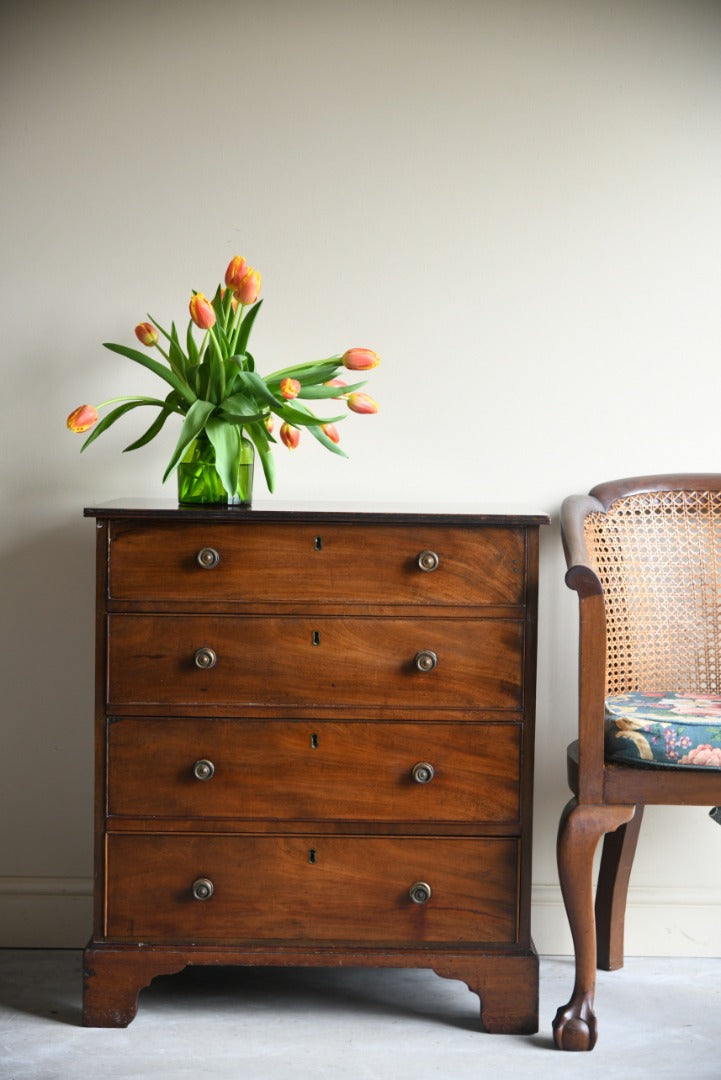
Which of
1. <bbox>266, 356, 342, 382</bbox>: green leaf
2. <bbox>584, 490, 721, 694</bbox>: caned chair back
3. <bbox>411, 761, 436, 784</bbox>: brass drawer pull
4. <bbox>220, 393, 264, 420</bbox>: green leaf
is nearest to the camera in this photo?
<bbox>411, 761, 436, 784</bbox>: brass drawer pull

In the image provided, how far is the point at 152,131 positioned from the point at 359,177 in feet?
1.68

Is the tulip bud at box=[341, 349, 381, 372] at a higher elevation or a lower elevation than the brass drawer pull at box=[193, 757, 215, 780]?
higher

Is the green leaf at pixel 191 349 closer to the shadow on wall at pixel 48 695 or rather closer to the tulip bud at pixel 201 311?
the tulip bud at pixel 201 311

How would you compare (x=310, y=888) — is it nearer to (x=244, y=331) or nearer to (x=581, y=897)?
(x=581, y=897)

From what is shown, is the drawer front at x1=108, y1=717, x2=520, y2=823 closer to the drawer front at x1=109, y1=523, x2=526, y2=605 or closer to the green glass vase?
the drawer front at x1=109, y1=523, x2=526, y2=605

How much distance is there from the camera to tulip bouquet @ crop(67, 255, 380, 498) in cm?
228

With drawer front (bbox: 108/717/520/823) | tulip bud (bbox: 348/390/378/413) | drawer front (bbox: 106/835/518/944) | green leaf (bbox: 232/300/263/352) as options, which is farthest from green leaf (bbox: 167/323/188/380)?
drawer front (bbox: 106/835/518/944)

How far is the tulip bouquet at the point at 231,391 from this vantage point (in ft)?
7.47

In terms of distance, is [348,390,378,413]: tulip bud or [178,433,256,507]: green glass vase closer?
[178,433,256,507]: green glass vase

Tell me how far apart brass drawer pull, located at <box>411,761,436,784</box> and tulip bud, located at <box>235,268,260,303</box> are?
105 centimetres

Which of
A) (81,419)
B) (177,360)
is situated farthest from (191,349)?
(81,419)

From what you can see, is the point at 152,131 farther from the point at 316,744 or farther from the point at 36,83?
the point at 316,744

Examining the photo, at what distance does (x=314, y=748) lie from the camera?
2.21m

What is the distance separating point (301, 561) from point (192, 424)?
0.36 meters
